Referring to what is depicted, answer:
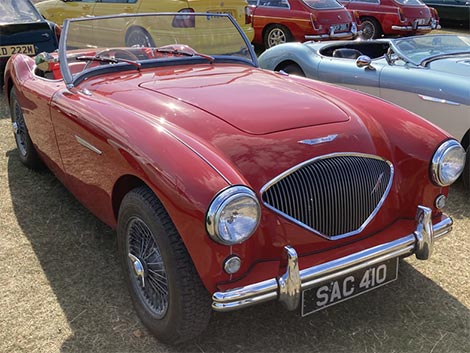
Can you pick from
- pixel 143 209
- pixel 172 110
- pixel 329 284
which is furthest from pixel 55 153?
pixel 329 284

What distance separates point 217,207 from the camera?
6.41 ft

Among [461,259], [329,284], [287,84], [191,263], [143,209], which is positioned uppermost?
[287,84]

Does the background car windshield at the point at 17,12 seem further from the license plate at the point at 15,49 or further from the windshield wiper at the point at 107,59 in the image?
the windshield wiper at the point at 107,59

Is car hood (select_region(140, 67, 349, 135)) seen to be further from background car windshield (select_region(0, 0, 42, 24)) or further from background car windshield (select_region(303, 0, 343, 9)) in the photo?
background car windshield (select_region(303, 0, 343, 9))

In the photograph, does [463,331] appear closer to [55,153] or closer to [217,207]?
[217,207]

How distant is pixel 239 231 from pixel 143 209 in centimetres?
48

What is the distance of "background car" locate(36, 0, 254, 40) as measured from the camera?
7.80 meters

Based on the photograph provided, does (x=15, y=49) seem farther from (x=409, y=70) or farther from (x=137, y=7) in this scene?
(x=409, y=70)

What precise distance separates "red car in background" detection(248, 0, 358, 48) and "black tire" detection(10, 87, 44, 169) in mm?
6671

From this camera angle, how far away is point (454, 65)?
4492 millimetres

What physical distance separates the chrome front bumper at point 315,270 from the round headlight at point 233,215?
0.69 feet

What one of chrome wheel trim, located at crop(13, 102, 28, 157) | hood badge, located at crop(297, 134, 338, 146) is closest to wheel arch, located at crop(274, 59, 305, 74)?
chrome wheel trim, located at crop(13, 102, 28, 157)

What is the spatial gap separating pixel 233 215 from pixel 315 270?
0.45 metres


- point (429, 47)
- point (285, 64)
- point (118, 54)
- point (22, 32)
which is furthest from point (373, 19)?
point (118, 54)
